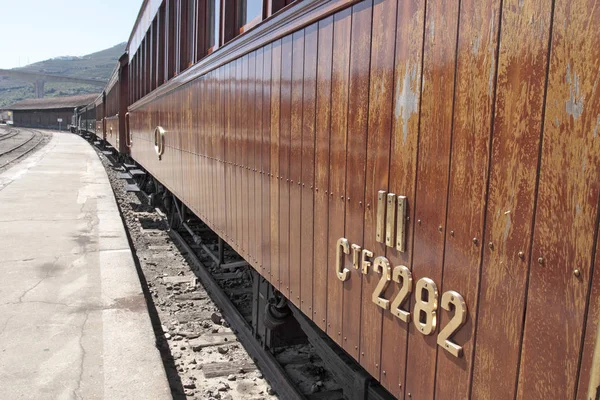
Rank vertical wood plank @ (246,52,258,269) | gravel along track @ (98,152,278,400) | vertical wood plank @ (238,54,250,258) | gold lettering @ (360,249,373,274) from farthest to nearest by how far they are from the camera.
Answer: gravel along track @ (98,152,278,400), vertical wood plank @ (238,54,250,258), vertical wood plank @ (246,52,258,269), gold lettering @ (360,249,373,274)

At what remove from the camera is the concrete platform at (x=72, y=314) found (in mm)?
3148

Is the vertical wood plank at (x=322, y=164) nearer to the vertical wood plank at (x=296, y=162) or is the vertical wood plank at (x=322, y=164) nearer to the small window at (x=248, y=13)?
the vertical wood plank at (x=296, y=162)

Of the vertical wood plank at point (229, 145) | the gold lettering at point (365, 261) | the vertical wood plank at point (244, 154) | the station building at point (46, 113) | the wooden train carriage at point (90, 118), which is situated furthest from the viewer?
Answer: the station building at point (46, 113)

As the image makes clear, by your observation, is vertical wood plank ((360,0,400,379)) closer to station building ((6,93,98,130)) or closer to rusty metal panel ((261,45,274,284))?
rusty metal panel ((261,45,274,284))

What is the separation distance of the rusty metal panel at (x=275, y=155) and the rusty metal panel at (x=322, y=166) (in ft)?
1.58

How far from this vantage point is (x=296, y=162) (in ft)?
8.32


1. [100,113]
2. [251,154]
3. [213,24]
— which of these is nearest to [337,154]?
[251,154]

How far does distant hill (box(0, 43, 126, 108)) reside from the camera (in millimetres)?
125500

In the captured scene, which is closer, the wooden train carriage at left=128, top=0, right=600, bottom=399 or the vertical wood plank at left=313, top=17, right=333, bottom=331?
the wooden train carriage at left=128, top=0, right=600, bottom=399

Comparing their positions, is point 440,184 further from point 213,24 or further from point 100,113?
point 100,113

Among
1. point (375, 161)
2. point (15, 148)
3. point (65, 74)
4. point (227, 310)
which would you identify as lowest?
point (227, 310)

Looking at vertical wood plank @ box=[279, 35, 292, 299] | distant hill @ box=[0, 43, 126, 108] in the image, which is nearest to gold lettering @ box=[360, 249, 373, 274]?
vertical wood plank @ box=[279, 35, 292, 299]

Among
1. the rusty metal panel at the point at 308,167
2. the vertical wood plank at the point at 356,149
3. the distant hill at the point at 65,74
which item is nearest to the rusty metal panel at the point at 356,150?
the vertical wood plank at the point at 356,149

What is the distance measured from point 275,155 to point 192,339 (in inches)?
92.4
